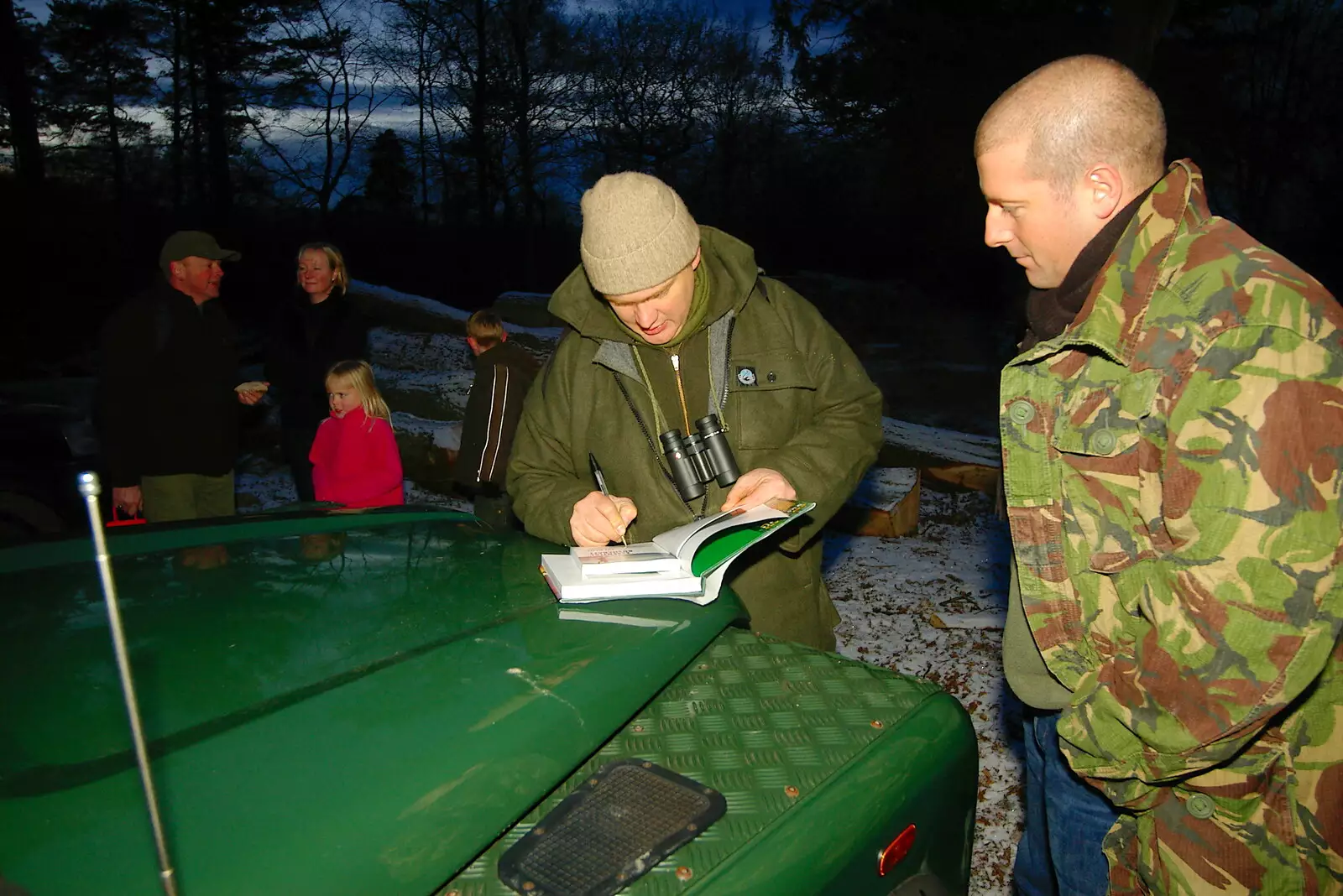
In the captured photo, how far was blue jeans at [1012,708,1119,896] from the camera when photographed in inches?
71.2

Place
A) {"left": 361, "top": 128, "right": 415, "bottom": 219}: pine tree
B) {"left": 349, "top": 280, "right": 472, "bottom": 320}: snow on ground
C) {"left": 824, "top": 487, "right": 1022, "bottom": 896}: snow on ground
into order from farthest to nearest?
{"left": 361, "top": 128, "right": 415, "bottom": 219}: pine tree < {"left": 349, "top": 280, "right": 472, "bottom": 320}: snow on ground < {"left": 824, "top": 487, "right": 1022, "bottom": 896}: snow on ground

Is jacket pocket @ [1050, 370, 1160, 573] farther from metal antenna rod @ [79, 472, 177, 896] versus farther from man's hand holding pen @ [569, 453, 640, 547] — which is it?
metal antenna rod @ [79, 472, 177, 896]

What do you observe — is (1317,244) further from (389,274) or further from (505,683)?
(505,683)

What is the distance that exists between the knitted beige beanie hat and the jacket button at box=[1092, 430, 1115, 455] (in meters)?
1.14

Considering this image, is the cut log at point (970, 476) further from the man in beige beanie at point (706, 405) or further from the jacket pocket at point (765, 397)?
the jacket pocket at point (765, 397)

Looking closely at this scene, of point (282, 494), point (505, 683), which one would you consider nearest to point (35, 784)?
point (505, 683)

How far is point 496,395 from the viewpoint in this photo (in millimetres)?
5133

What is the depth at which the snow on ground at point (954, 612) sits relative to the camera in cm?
332

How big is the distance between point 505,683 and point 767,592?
1.24 metres

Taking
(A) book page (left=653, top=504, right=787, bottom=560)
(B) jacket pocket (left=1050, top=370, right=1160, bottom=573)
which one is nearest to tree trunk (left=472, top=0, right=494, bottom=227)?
(A) book page (left=653, top=504, right=787, bottom=560)

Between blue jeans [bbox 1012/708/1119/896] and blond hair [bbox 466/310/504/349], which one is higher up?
blond hair [bbox 466/310/504/349]

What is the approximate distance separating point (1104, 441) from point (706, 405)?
1.23m

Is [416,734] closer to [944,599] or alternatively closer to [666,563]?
[666,563]

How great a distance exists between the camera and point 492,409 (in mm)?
5137
